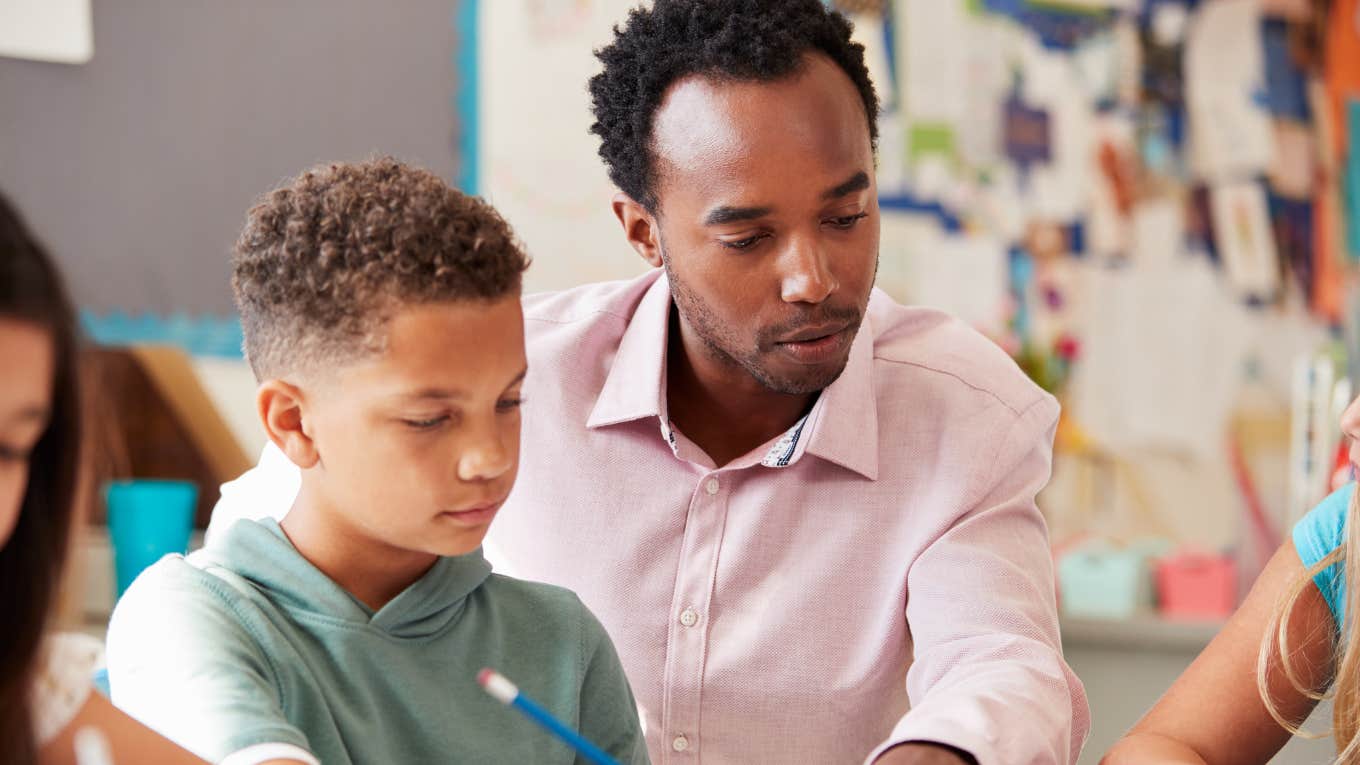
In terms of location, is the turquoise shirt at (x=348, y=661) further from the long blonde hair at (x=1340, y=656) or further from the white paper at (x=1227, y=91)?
the white paper at (x=1227, y=91)

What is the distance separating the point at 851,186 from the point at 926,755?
1.62 feet

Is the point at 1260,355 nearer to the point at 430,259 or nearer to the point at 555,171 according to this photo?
the point at 555,171

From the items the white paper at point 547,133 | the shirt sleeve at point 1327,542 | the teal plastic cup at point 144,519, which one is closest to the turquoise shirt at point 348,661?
the shirt sleeve at point 1327,542

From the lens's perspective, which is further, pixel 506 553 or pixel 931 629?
pixel 506 553

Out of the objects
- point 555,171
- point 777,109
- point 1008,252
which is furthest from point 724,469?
point 1008,252

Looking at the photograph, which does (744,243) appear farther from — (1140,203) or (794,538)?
(1140,203)

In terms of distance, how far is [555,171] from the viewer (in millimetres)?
2695

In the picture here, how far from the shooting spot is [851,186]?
4.07ft

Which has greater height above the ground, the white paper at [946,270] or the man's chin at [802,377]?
the man's chin at [802,377]

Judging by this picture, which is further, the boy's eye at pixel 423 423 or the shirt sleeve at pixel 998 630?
the shirt sleeve at pixel 998 630

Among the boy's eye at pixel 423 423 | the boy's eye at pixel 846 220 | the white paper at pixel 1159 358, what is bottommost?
the white paper at pixel 1159 358

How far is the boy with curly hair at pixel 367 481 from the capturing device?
0.89 metres

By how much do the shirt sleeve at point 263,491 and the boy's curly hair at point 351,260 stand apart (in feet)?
0.86

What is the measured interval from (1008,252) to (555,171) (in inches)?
37.0
